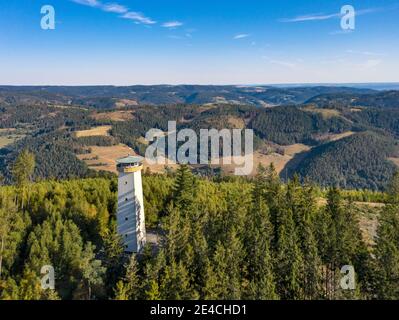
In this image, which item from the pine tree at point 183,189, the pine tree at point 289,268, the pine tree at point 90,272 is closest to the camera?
the pine tree at point 289,268

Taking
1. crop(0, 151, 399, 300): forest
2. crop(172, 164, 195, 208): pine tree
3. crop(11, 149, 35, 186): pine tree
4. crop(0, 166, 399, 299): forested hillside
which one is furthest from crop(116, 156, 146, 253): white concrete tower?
crop(11, 149, 35, 186): pine tree

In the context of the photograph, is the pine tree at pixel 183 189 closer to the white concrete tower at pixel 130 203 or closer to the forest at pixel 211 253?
the forest at pixel 211 253

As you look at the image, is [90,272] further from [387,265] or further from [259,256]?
[387,265]

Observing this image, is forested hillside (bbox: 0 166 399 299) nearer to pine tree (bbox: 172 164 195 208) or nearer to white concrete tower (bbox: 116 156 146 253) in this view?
pine tree (bbox: 172 164 195 208)

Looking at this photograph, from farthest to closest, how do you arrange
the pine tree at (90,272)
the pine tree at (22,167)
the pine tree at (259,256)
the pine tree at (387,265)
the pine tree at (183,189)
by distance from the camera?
the pine tree at (22,167)
the pine tree at (183,189)
the pine tree at (90,272)
the pine tree at (387,265)
the pine tree at (259,256)

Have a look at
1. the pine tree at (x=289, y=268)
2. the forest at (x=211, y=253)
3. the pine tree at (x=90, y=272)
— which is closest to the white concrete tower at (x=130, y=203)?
the forest at (x=211, y=253)
